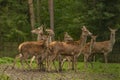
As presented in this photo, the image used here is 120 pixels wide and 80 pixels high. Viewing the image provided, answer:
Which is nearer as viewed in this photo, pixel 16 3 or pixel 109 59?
pixel 109 59

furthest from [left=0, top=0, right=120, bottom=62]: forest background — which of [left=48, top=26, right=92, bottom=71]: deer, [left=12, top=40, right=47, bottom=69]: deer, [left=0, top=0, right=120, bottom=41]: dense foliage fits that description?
[left=12, top=40, right=47, bottom=69]: deer

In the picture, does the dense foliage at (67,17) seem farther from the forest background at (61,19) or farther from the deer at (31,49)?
the deer at (31,49)

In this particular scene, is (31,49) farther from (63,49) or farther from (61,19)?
(61,19)

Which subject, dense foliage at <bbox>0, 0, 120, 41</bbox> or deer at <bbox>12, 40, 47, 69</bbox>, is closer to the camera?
deer at <bbox>12, 40, 47, 69</bbox>

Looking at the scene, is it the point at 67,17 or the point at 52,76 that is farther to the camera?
the point at 67,17

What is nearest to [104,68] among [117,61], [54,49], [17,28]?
[54,49]

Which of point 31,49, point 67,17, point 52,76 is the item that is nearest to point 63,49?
point 31,49

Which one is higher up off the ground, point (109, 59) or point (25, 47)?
point (25, 47)

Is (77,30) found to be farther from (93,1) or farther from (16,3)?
(16,3)

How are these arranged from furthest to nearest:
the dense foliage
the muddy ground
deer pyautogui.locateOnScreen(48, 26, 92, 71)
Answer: the dense foliage
deer pyautogui.locateOnScreen(48, 26, 92, 71)
the muddy ground

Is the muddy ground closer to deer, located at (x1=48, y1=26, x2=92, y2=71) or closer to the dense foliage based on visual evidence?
deer, located at (x1=48, y1=26, x2=92, y2=71)

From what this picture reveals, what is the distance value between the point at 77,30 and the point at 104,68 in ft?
28.9

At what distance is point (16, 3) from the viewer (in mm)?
32688

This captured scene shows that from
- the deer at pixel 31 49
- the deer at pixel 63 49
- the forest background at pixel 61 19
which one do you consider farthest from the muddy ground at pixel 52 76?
the forest background at pixel 61 19
